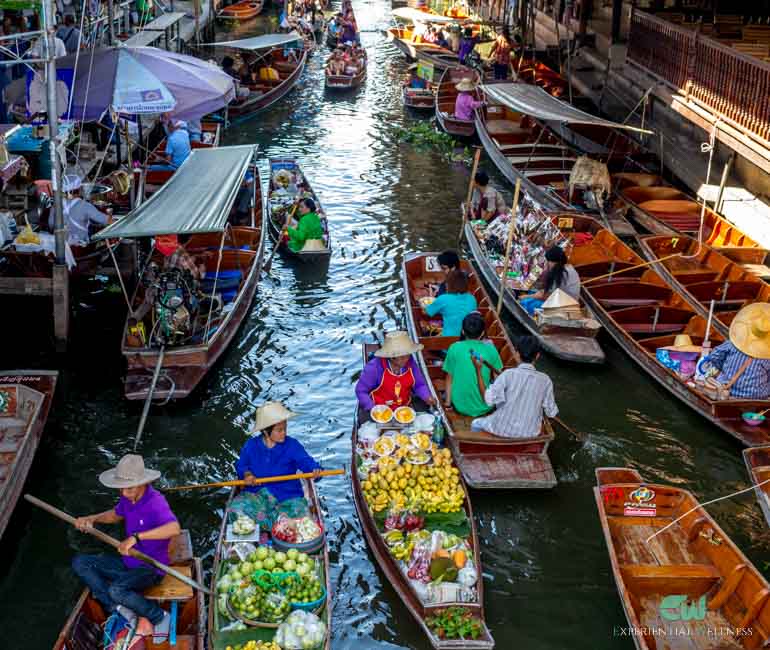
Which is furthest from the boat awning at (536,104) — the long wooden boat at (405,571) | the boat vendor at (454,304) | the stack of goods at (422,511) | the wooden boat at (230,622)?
the wooden boat at (230,622)

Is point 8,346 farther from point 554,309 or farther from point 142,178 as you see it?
point 554,309

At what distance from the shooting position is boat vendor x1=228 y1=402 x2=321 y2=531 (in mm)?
7418

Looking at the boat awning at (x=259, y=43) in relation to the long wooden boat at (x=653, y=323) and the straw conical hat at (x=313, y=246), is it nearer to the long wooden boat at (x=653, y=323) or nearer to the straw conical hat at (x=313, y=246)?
the straw conical hat at (x=313, y=246)

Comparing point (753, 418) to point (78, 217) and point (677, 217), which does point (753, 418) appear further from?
point (78, 217)

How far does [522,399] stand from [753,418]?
316 cm

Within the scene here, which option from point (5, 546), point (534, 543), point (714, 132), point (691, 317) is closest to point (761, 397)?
point (691, 317)

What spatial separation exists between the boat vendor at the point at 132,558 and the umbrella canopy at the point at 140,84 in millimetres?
7884

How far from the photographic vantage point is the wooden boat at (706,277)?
39.2 ft

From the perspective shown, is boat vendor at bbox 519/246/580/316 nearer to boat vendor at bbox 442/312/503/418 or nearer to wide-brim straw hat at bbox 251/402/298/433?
boat vendor at bbox 442/312/503/418

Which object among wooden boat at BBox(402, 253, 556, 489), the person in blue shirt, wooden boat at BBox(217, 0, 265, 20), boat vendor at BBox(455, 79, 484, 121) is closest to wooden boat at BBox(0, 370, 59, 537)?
wooden boat at BBox(402, 253, 556, 489)

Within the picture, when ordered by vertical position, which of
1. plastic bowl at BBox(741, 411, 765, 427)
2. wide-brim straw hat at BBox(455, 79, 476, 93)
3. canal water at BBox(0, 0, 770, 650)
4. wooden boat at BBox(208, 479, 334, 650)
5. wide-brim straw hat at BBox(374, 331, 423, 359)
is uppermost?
wide-brim straw hat at BBox(455, 79, 476, 93)

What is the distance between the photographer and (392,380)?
891 centimetres

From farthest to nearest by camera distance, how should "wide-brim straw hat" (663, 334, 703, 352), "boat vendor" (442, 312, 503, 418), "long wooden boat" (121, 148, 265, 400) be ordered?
"wide-brim straw hat" (663, 334, 703, 352), "long wooden boat" (121, 148, 265, 400), "boat vendor" (442, 312, 503, 418)

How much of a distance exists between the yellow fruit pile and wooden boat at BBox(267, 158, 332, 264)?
6.96 meters
